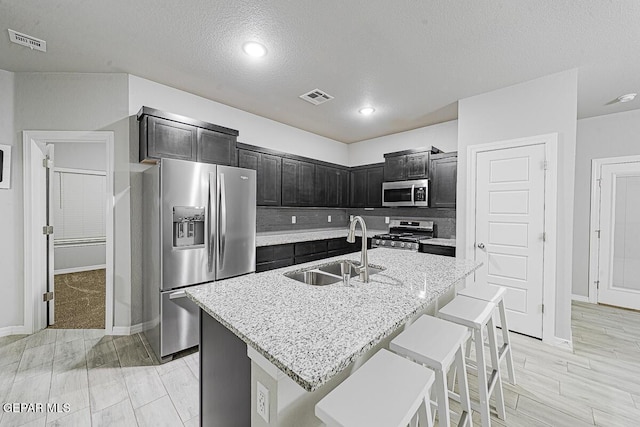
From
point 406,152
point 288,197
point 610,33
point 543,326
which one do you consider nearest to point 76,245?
point 288,197

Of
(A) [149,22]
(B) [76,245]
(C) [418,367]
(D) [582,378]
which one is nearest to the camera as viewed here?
(C) [418,367]

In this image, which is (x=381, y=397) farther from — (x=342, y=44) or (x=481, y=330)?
(x=342, y=44)

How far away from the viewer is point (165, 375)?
7.09ft

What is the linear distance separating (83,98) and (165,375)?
285 centimetres

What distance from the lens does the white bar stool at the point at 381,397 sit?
85 centimetres

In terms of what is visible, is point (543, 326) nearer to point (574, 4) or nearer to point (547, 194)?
point (547, 194)

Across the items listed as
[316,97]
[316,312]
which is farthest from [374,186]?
[316,312]

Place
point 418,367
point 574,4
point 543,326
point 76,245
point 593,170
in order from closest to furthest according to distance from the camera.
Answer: point 418,367, point 574,4, point 543,326, point 593,170, point 76,245

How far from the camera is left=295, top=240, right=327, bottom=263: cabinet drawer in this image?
12.6 feet

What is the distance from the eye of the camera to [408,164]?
13.8 ft

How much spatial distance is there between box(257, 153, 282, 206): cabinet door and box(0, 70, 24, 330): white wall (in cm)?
248

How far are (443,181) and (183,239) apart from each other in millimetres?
3432

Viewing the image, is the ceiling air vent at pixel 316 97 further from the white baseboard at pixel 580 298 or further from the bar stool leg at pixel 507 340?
the white baseboard at pixel 580 298

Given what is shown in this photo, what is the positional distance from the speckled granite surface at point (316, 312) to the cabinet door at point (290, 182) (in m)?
2.32
